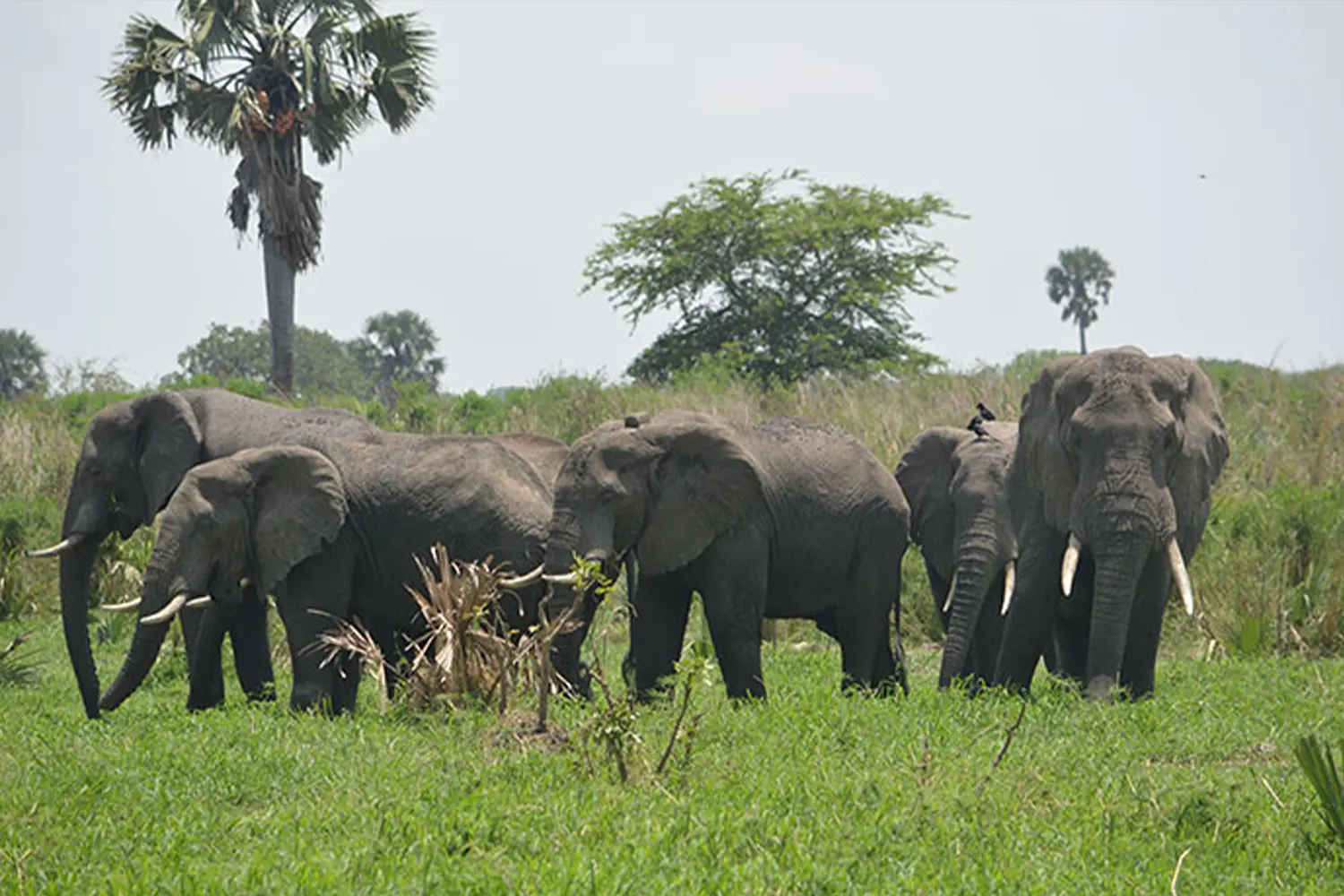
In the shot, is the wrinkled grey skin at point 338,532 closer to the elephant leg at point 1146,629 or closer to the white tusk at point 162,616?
the white tusk at point 162,616

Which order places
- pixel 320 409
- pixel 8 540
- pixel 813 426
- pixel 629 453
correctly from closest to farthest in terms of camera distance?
1. pixel 629 453
2. pixel 813 426
3. pixel 320 409
4. pixel 8 540

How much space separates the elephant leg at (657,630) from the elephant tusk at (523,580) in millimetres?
689

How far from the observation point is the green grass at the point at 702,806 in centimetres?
676

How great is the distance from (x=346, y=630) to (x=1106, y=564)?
4.83m

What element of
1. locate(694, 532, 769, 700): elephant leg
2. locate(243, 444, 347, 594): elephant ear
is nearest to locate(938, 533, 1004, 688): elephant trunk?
locate(694, 532, 769, 700): elephant leg

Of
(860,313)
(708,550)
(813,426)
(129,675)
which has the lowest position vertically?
(129,675)

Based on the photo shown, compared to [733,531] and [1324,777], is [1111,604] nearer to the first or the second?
[733,531]

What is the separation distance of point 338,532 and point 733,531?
8.55 ft

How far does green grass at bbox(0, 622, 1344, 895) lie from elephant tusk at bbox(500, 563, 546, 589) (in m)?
1.25

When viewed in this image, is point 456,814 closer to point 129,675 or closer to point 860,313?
point 129,675

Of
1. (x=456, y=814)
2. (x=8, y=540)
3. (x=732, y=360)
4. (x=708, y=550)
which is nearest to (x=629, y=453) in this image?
(x=708, y=550)

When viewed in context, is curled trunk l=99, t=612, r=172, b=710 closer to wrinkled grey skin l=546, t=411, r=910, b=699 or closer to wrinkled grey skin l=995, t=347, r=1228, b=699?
wrinkled grey skin l=546, t=411, r=910, b=699

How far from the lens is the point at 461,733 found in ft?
31.7

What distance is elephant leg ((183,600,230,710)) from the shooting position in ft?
39.8
